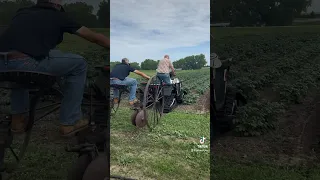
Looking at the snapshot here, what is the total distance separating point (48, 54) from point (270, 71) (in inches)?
62.2

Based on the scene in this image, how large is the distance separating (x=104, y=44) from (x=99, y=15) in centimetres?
21

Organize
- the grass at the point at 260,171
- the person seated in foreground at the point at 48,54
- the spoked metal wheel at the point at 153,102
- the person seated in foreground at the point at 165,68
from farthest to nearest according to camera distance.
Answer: the grass at the point at 260,171 < the spoked metal wheel at the point at 153,102 < the person seated in foreground at the point at 165,68 < the person seated in foreground at the point at 48,54

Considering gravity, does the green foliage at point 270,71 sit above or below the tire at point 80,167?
above

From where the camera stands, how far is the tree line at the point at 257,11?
102 inches

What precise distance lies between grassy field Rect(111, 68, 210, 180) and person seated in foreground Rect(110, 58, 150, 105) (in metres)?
0.04

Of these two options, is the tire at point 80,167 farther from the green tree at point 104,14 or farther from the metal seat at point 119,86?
the green tree at point 104,14

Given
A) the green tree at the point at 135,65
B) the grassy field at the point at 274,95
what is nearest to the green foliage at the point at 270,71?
the grassy field at the point at 274,95

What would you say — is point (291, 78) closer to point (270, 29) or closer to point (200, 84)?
point (270, 29)

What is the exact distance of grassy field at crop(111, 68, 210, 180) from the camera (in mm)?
2555

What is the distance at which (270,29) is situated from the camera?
263 centimetres

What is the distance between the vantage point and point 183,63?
2.53 m

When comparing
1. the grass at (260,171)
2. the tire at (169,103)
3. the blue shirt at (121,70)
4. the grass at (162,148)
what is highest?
the blue shirt at (121,70)

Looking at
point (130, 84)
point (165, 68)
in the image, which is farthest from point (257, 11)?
point (130, 84)

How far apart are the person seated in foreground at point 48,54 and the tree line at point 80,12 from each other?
5cm
